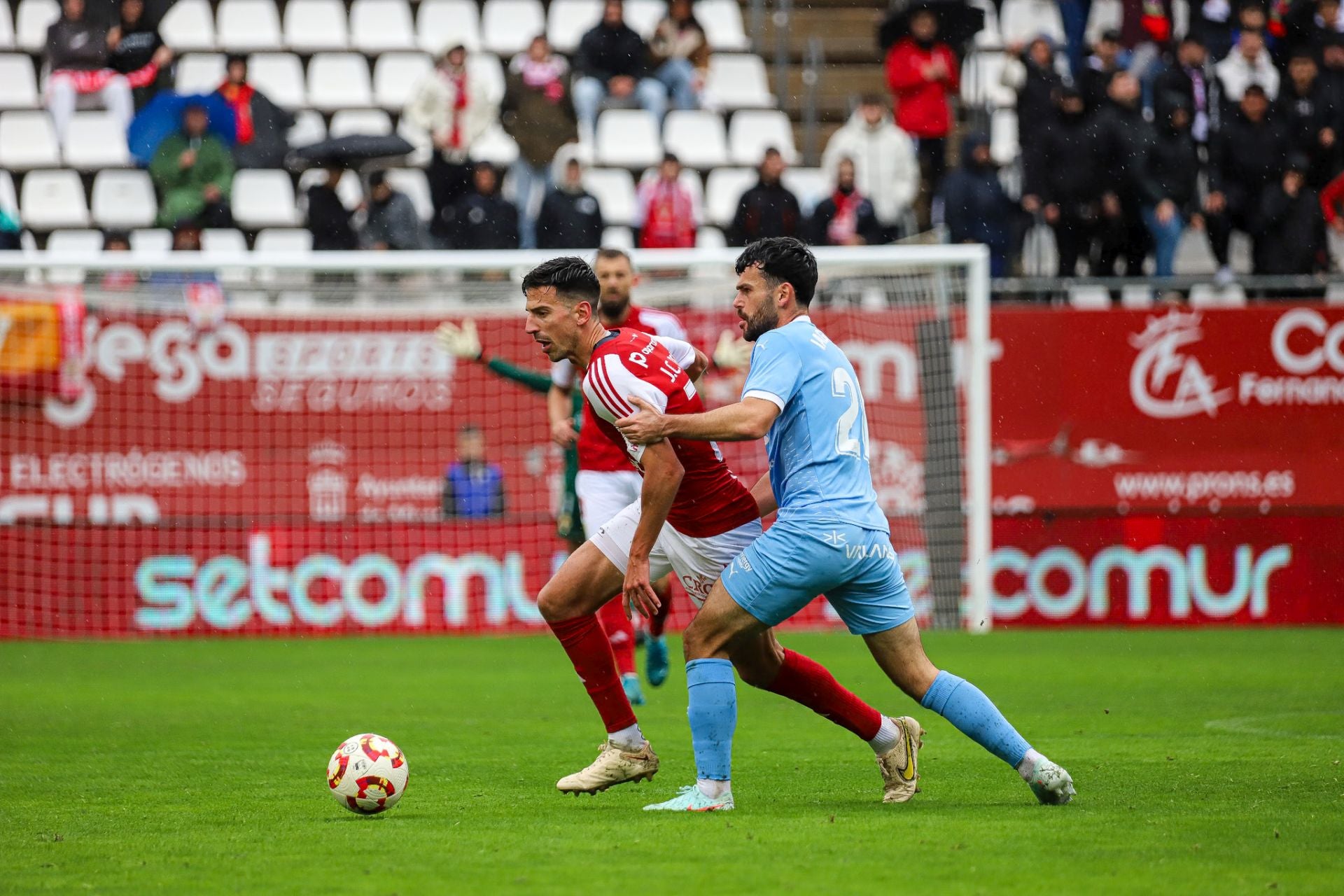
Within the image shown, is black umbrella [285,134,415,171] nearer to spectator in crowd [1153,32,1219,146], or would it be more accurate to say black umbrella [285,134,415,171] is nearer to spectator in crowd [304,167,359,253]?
spectator in crowd [304,167,359,253]

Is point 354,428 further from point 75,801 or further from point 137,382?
point 75,801

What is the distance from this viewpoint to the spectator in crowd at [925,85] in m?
20.0

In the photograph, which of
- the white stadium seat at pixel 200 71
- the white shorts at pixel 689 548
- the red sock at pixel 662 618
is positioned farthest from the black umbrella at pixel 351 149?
the white shorts at pixel 689 548

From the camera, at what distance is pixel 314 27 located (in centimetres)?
2342

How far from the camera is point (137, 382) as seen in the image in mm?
17672

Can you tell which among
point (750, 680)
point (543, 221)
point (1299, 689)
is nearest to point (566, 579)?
point (750, 680)

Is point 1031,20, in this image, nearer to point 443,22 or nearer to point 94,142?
point 443,22

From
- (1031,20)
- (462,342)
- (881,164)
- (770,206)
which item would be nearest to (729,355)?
(462,342)

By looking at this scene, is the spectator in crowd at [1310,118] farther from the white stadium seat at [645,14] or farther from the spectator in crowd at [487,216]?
the spectator in crowd at [487,216]

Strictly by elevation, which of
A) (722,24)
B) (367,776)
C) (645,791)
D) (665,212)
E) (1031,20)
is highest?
(722,24)

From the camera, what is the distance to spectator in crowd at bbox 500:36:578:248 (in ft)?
65.2

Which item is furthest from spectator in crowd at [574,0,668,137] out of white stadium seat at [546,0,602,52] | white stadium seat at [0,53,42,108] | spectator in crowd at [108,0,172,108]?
white stadium seat at [0,53,42,108]

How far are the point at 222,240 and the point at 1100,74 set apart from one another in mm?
10124

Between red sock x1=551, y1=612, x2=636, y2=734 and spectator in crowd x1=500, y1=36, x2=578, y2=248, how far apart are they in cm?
1245
